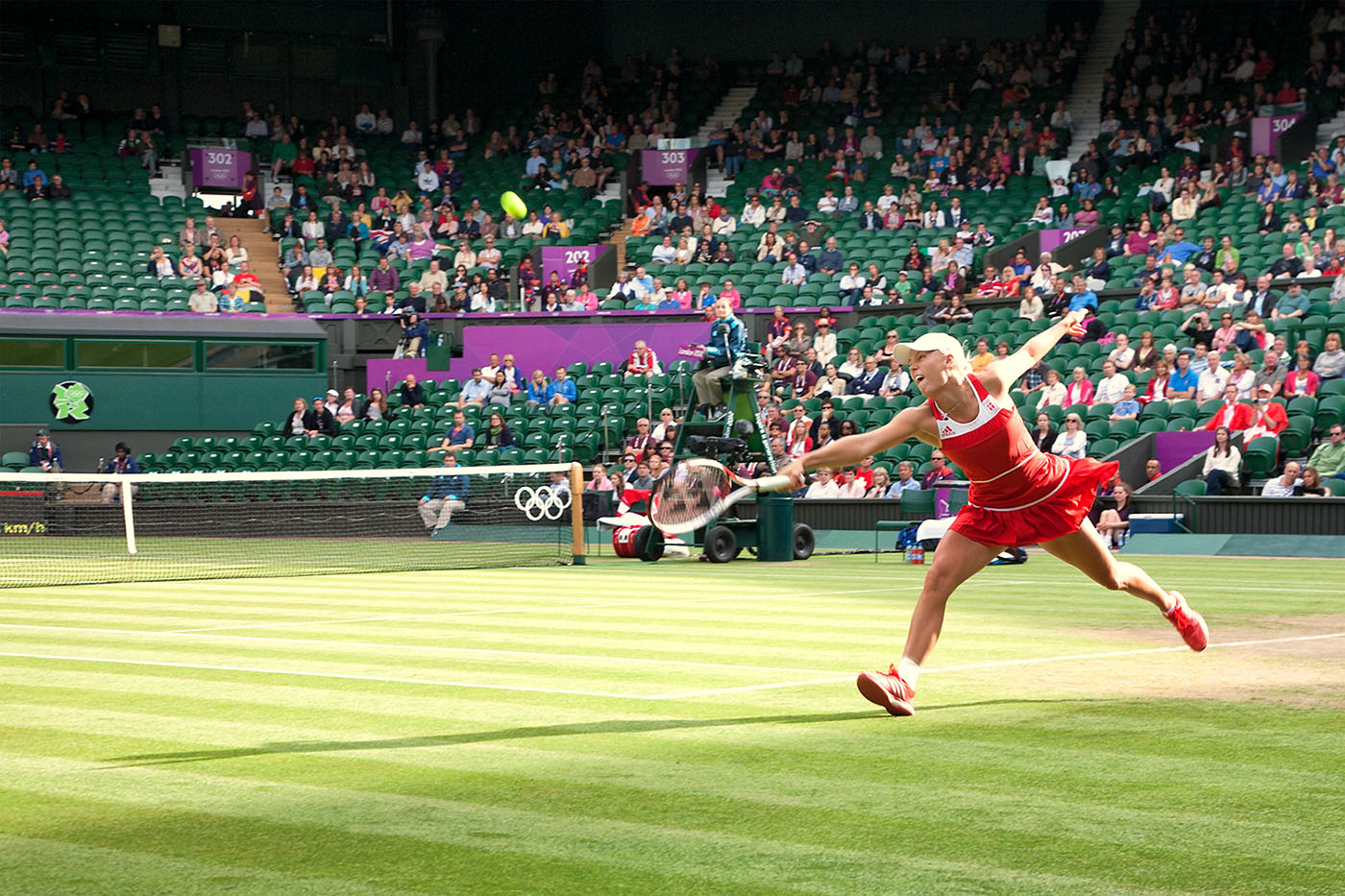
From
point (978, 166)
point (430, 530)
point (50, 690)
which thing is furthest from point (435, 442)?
point (50, 690)

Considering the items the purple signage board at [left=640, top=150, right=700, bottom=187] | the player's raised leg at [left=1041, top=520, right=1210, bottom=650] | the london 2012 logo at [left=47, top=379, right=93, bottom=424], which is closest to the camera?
the player's raised leg at [left=1041, top=520, right=1210, bottom=650]

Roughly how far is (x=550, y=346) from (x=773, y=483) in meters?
27.8

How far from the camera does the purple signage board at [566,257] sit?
120ft

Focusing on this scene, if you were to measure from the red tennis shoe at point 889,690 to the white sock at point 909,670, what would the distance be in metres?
0.03

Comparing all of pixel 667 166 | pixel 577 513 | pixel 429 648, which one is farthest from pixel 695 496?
pixel 667 166

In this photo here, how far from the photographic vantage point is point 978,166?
36344 millimetres

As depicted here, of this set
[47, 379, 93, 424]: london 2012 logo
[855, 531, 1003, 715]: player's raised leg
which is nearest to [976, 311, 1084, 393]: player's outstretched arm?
[855, 531, 1003, 715]: player's raised leg

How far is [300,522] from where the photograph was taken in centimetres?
3008

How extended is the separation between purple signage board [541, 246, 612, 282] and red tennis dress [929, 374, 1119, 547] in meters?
29.3

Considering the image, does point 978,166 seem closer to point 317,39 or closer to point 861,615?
point 317,39

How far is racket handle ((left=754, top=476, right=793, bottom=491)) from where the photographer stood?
6762 millimetres

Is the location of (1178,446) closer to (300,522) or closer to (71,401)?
(300,522)

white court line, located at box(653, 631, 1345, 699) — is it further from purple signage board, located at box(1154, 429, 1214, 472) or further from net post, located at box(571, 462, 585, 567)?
purple signage board, located at box(1154, 429, 1214, 472)

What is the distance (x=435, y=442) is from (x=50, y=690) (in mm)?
22657
